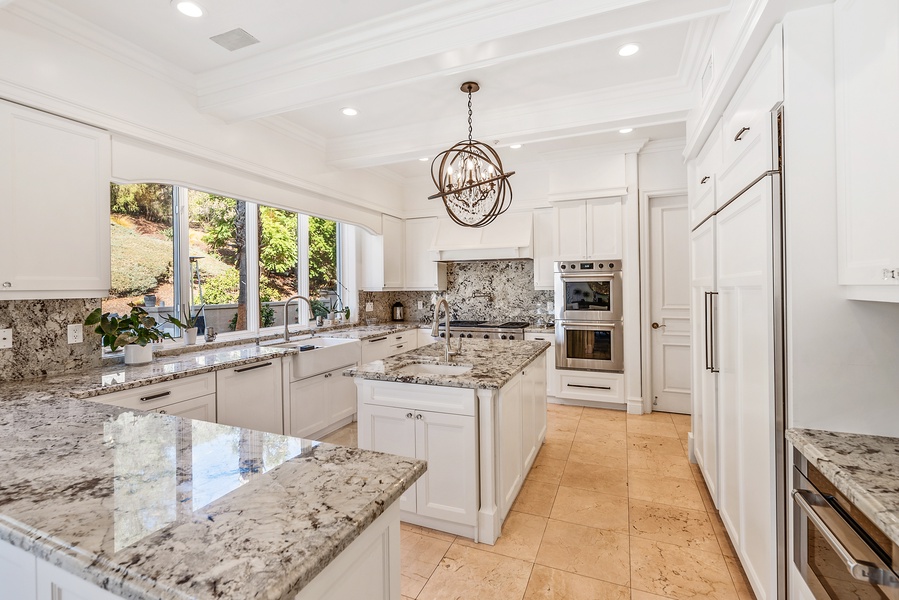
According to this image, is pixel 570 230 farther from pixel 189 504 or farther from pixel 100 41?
pixel 189 504

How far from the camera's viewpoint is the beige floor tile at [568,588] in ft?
6.12

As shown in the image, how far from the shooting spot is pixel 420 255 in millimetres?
5785

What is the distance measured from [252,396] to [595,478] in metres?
2.55

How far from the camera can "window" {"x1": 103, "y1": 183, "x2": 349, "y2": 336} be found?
122 inches

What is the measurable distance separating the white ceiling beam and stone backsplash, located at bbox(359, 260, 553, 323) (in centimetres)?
301

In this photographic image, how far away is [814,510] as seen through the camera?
49.9 inches

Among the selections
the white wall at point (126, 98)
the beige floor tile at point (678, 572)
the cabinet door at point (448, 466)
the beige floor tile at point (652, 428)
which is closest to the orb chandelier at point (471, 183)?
the cabinet door at point (448, 466)

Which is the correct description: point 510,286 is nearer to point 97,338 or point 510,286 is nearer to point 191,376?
point 191,376

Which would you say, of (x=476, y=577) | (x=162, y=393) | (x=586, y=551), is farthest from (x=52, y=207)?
(x=586, y=551)

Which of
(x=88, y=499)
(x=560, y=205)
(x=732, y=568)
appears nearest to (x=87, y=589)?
(x=88, y=499)

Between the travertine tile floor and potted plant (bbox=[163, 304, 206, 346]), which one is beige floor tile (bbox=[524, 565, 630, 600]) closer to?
the travertine tile floor

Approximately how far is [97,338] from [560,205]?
14.1ft

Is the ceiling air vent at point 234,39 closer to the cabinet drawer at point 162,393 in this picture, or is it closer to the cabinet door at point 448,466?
the cabinet drawer at point 162,393

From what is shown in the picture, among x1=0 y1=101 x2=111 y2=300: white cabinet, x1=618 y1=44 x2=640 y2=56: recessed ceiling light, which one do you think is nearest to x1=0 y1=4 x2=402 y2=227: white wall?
x1=0 y1=101 x2=111 y2=300: white cabinet
